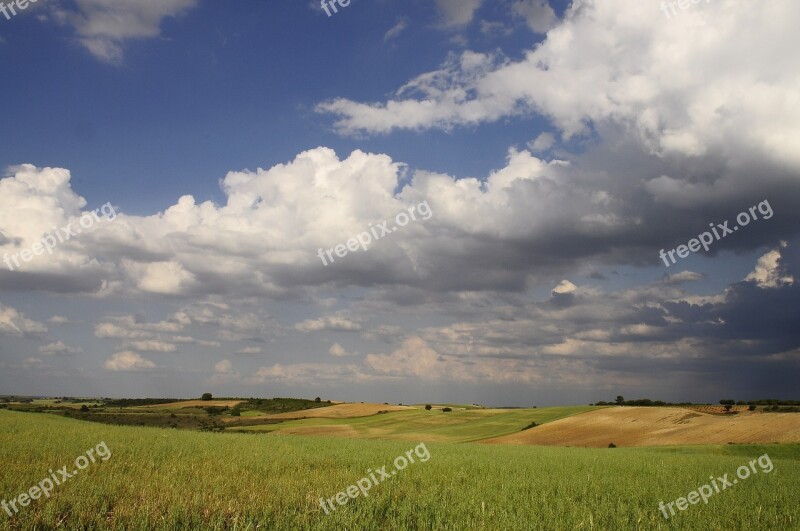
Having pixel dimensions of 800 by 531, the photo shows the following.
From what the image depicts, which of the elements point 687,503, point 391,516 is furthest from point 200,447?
point 687,503

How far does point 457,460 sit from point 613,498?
31.6 feet

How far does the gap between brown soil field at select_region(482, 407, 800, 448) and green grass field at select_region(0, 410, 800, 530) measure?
115 ft

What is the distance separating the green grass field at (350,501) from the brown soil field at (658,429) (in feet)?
115

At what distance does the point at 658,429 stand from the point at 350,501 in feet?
197

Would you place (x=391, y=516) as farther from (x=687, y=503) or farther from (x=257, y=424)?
(x=257, y=424)

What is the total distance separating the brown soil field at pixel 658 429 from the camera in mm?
49247

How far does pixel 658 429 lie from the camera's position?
59.2 m

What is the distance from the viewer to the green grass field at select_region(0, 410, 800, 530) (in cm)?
906

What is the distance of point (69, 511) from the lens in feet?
30.6
